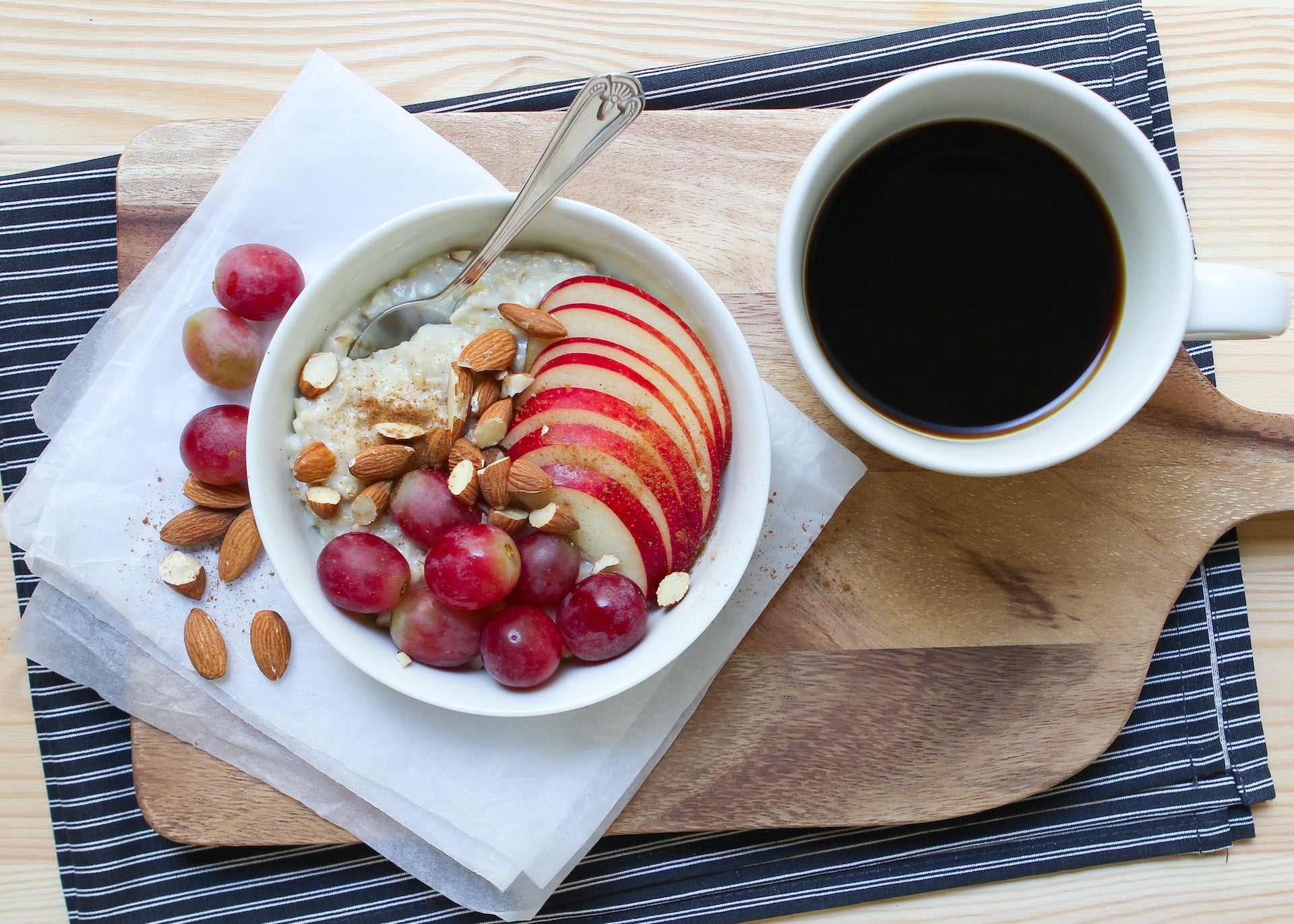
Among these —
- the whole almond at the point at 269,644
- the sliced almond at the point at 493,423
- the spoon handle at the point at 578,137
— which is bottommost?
the whole almond at the point at 269,644

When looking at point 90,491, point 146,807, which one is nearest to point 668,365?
point 90,491

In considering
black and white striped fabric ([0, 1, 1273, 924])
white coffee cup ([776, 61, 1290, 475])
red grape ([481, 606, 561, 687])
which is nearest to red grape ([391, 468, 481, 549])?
red grape ([481, 606, 561, 687])

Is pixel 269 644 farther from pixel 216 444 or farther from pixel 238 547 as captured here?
pixel 216 444

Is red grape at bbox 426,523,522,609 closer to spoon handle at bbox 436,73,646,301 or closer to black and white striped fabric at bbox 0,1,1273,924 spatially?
spoon handle at bbox 436,73,646,301

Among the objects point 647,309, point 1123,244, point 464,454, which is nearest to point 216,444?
point 464,454

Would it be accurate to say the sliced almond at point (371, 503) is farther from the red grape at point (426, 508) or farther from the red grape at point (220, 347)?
the red grape at point (220, 347)

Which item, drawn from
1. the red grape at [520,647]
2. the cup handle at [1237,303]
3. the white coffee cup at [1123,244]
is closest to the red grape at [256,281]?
the red grape at [520,647]

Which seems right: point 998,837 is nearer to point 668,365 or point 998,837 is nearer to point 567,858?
point 567,858

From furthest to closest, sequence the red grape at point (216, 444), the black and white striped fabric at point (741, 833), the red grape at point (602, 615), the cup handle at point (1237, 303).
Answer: the black and white striped fabric at point (741, 833), the red grape at point (216, 444), the red grape at point (602, 615), the cup handle at point (1237, 303)
